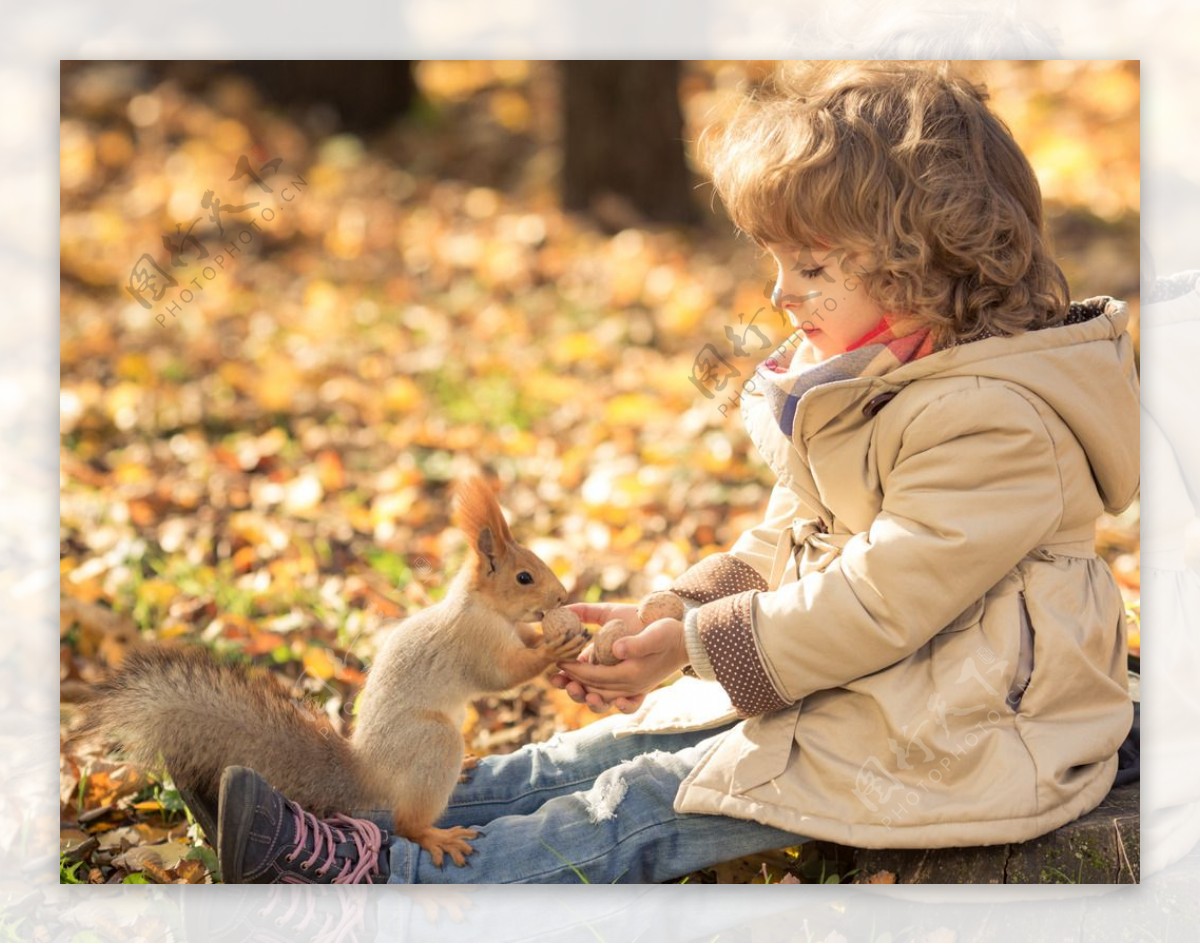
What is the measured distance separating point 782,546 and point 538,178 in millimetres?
5671

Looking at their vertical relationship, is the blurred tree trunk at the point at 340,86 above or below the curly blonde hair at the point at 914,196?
above

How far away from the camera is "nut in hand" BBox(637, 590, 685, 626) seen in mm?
2406

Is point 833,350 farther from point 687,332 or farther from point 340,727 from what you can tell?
point 687,332

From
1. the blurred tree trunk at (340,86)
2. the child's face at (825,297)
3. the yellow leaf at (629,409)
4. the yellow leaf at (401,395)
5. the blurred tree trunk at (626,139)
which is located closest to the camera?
the child's face at (825,297)

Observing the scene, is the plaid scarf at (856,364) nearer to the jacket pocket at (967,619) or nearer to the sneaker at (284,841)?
the jacket pocket at (967,619)

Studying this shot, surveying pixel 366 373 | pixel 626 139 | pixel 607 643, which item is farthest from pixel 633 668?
pixel 626 139

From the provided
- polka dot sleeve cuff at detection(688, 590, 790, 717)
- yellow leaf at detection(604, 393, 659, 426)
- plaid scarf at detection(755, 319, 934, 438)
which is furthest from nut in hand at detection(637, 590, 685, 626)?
yellow leaf at detection(604, 393, 659, 426)

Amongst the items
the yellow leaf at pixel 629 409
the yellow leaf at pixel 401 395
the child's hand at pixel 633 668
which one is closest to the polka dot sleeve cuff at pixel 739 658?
the child's hand at pixel 633 668

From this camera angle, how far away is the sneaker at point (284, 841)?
82.0 inches

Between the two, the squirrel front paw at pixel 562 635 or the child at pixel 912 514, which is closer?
the child at pixel 912 514

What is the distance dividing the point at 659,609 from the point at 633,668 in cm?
16

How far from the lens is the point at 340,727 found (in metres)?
2.84

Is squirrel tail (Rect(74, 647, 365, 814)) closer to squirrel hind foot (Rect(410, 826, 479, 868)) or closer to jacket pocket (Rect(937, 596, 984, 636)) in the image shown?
squirrel hind foot (Rect(410, 826, 479, 868))

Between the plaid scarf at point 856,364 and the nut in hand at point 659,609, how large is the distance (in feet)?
1.35
